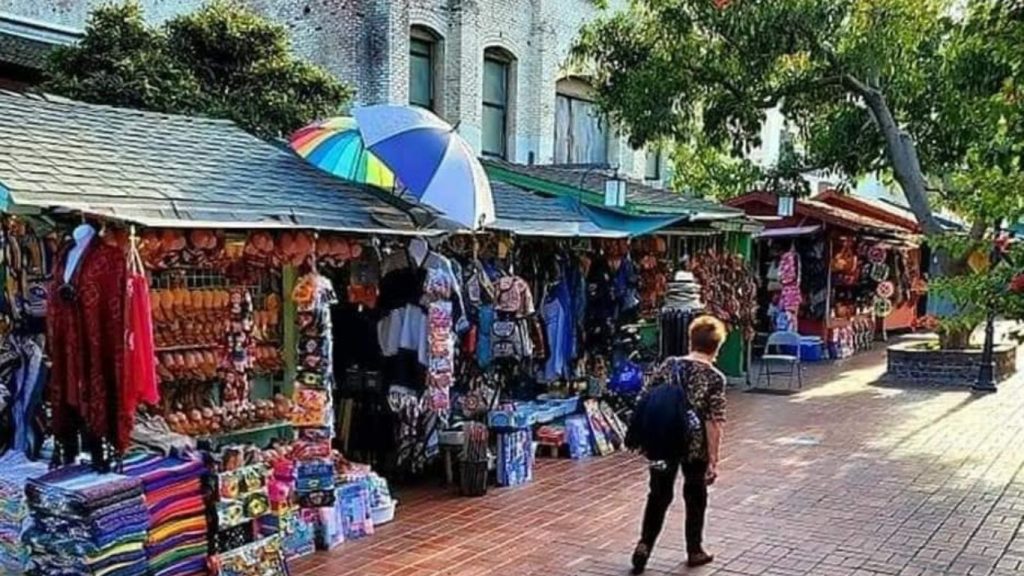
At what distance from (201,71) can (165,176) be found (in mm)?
7032

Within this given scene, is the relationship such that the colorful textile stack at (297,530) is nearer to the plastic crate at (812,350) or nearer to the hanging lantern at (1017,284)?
the hanging lantern at (1017,284)

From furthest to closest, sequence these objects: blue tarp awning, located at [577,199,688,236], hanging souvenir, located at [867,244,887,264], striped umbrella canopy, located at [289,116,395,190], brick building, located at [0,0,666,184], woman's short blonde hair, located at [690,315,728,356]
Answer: hanging souvenir, located at [867,244,887,264] < brick building, located at [0,0,666,184] < blue tarp awning, located at [577,199,688,236] < striped umbrella canopy, located at [289,116,395,190] < woman's short blonde hair, located at [690,315,728,356]

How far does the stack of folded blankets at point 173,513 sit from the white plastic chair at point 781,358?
996 centimetres

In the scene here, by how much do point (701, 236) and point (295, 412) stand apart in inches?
283

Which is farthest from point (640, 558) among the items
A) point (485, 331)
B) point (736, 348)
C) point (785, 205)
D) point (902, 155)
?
point (785, 205)

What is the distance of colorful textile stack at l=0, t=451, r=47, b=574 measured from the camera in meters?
5.45

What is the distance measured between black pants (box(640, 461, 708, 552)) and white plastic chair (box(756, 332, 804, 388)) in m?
8.05

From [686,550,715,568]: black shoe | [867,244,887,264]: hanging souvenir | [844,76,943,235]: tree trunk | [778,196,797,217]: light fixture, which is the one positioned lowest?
[686,550,715,568]: black shoe

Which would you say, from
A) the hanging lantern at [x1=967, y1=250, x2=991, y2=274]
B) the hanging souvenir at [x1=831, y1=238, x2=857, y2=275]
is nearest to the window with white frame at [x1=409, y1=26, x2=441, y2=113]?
the hanging souvenir at [x1=831, y1=238, x2=857, y2=275]

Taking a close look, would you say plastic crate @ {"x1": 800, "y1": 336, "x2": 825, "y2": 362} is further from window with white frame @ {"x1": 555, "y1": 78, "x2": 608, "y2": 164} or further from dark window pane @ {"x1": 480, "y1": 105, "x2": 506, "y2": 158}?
dark window pane @ {"x1": 480, "y1": 105, "x2": 506, "y2": 158}

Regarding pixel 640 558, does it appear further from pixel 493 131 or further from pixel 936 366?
pixel 493 131

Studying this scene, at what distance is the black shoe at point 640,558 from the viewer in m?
6.05

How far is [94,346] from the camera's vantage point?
5.18m

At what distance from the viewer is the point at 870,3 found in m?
12.7
